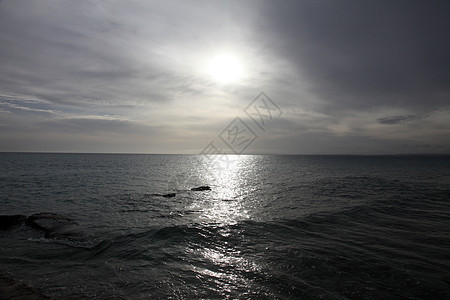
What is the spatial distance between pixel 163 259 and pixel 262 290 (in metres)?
5.30

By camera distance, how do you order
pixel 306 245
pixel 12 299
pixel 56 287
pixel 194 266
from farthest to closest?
pixel 306 245
pixel 194 266
pixel 56 287
pixel 12 299

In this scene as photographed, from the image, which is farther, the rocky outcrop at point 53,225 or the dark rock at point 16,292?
the rocky outcrop at point 53,225

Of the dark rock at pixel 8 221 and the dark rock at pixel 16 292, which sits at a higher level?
the dark rock at pixel 16 292

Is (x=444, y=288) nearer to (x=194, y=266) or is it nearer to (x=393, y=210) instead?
(x=194, y=266)

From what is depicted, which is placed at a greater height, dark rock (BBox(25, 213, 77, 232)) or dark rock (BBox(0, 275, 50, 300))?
dark rock (BBox(0, 275, 50, 300))

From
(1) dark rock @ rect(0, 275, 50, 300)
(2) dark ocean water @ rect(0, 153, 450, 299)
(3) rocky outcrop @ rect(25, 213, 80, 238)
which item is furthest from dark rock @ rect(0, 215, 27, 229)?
(1) dark rock @ rect(0, 275, 50, 300)

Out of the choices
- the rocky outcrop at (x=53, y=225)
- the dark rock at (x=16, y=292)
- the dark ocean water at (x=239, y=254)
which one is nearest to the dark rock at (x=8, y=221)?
the rocky outcrop at (x=53, y=225)

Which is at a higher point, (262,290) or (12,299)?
(12,299)

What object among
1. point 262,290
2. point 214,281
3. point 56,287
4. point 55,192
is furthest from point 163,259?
point 55,192

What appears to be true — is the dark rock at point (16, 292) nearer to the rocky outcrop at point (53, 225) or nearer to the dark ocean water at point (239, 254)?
the dark ocean water at point (239, 254)

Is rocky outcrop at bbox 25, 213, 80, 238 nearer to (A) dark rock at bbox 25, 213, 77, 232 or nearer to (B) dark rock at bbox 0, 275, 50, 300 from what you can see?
(A) dark rock at bbox 25, 213, 77, 232

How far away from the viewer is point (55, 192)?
30.6 metres

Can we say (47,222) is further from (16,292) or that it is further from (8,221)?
(16,292)

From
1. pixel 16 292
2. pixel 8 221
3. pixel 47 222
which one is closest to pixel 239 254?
pixel 16 292
